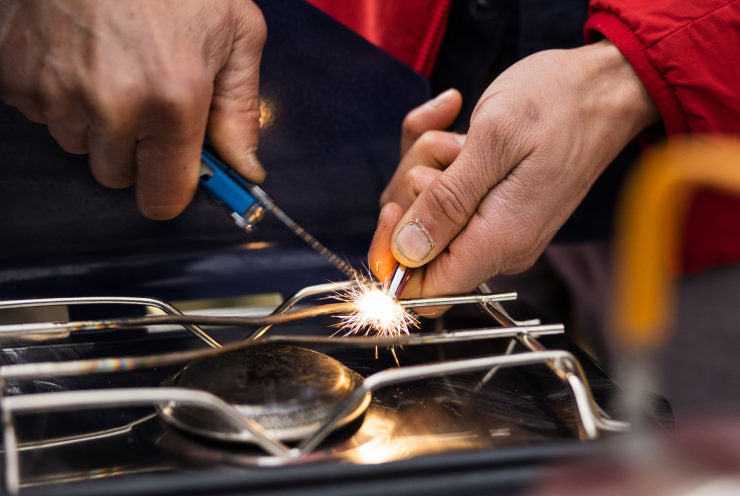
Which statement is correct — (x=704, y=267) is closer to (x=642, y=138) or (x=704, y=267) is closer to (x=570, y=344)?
(x=642, y=138)

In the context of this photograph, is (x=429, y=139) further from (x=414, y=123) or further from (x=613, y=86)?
(x=613, y=86)

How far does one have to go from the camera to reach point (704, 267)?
1.11m

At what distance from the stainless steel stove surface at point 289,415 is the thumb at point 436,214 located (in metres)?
0.09

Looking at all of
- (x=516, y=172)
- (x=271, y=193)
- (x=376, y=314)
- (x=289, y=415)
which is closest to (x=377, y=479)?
(x=289, y=415)

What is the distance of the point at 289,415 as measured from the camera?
470 millimetres

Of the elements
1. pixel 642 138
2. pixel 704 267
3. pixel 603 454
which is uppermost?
pixel 642 138

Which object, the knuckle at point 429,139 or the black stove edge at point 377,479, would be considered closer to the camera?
the black stove edge at point 377,479

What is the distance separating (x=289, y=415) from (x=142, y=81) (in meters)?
0.35

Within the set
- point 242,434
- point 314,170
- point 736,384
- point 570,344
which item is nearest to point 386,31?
point 314,170

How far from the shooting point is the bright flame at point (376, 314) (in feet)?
2.29

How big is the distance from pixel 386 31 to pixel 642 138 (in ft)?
1.26

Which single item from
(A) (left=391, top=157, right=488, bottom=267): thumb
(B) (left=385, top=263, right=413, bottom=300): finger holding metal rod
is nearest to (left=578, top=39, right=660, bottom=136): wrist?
(A) (left=391, top=157, right=488, bottom=267): thumb

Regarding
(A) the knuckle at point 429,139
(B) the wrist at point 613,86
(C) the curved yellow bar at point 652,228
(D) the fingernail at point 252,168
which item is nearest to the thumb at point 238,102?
(D) the fingernail at point 252,168

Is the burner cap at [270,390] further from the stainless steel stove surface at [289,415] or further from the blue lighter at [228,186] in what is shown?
the blue lighter at [228,186]
